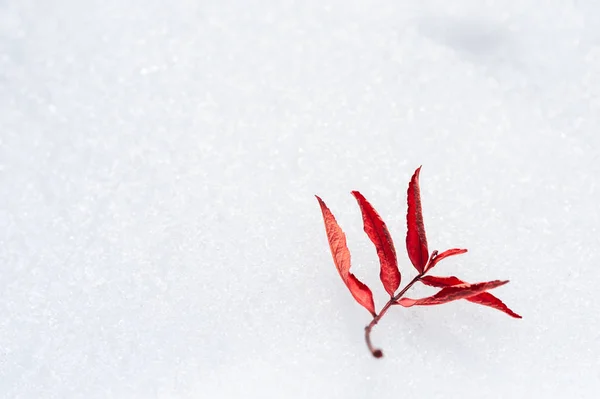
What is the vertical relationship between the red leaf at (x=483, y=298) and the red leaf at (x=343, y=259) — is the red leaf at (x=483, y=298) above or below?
above

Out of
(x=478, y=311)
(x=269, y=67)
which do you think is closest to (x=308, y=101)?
(x=269, y=67)

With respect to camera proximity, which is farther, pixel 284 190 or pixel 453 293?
pixel 284 190

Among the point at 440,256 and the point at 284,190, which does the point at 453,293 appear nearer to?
the point at 440,256

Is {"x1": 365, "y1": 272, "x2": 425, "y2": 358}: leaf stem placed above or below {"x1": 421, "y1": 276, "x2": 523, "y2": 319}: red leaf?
below

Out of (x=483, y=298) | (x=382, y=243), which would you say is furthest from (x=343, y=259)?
(x=483, y=298)
